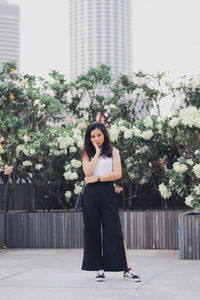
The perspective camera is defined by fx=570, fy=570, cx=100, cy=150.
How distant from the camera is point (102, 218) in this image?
612 centimetres

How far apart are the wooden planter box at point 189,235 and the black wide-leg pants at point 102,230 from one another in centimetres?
224

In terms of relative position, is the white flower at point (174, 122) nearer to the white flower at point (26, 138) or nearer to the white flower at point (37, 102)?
the white flower at point (26, 138)

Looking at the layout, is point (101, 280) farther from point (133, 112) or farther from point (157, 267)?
point (133, 112)

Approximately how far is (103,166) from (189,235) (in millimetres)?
2547

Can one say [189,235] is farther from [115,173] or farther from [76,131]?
[76,131]

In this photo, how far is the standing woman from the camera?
6020 mm

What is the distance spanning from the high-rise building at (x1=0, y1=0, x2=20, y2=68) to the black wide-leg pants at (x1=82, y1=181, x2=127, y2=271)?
590ft

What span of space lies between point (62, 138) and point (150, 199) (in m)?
2.72

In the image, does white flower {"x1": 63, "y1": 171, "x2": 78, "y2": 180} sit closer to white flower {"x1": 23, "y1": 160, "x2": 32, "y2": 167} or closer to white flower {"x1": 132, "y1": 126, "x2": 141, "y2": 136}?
white flower {"x1": 23, "y1": 160, "x2": 32, "y2": 167}

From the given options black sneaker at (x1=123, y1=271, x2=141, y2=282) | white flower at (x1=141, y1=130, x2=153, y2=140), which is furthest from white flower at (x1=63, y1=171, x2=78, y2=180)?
black sneaker at (x1=123, y1=271, x2=141, y2=282)

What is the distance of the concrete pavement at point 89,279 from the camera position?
5.28m

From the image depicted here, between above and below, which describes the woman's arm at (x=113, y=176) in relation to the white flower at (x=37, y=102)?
below

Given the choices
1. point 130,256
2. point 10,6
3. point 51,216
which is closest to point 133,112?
point 51,216

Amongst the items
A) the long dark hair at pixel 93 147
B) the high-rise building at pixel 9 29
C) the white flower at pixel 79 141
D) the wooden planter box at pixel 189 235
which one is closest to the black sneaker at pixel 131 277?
the long dark hair at pixel 93 147
